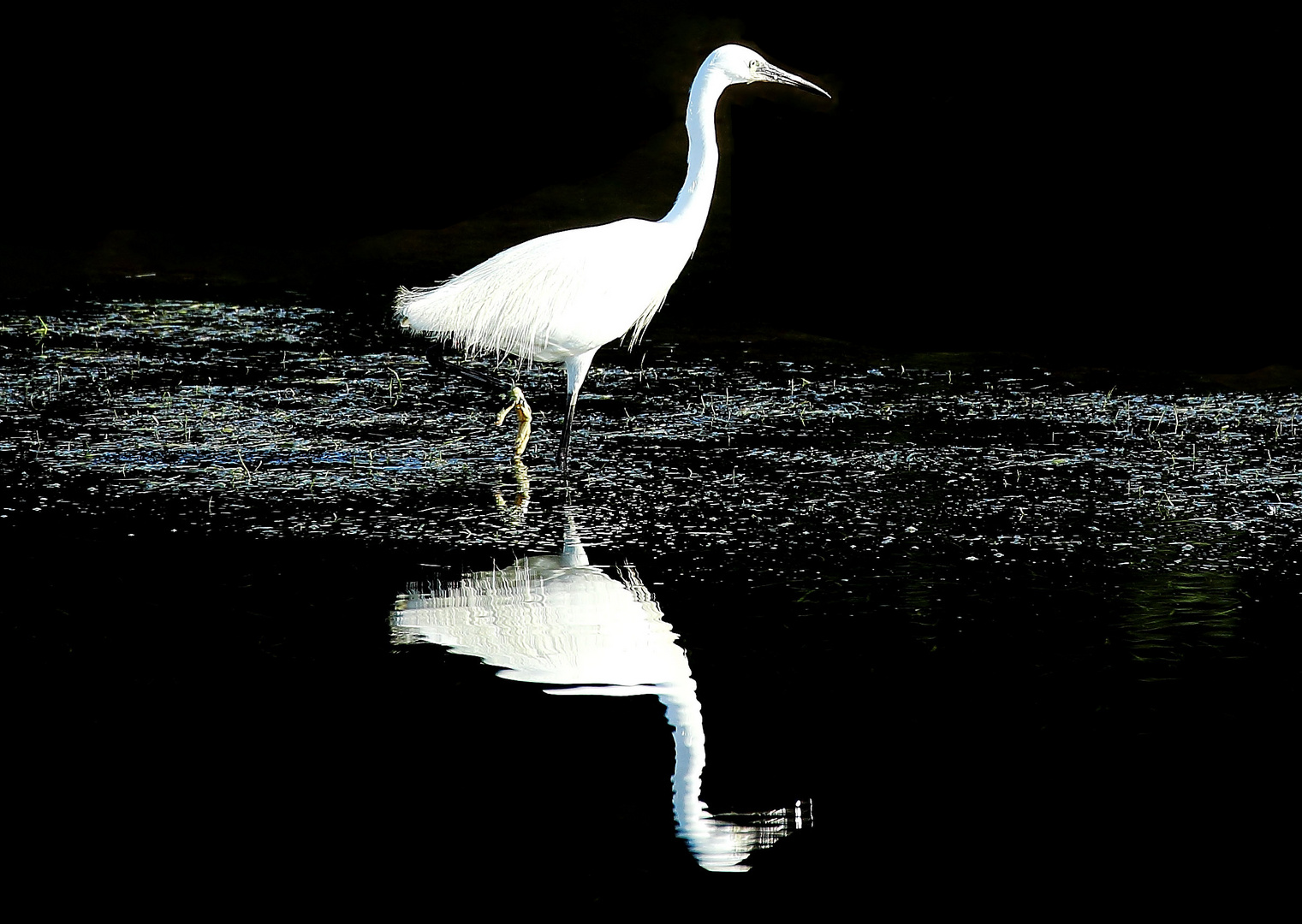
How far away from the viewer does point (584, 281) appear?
6867 millimetres

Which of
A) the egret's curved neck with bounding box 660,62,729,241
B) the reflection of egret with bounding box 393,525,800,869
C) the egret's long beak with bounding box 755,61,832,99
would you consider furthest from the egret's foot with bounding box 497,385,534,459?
the egret's long beak with bounding box 755,61,832,99

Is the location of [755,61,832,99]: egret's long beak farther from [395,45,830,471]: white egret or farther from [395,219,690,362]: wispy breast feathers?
[395,219,690,362]: wispy breast feathers

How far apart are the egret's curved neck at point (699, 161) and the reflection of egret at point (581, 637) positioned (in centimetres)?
227

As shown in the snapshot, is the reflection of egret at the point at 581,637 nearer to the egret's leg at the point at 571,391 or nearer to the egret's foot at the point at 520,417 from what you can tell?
the egret's leg at the point at 571,391

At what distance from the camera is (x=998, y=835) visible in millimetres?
3363

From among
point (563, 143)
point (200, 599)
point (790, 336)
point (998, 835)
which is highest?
point (563, 143)

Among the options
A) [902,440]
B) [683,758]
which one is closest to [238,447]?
[902,440]

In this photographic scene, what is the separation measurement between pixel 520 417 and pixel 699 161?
4.37ft

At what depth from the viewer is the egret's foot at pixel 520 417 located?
22.4 ft

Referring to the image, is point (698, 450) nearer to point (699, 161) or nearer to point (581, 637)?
point (699, 161)

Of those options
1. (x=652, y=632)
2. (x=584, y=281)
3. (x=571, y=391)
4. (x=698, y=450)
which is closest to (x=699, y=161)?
(x=584, y=281)

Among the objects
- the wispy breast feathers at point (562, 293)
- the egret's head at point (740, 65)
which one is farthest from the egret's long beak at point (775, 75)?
the wispy breast feathers at point (562, 293)

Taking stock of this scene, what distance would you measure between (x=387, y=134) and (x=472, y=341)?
866 cm

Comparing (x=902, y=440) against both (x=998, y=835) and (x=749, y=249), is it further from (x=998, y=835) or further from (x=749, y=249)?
(x=749, y=249)
